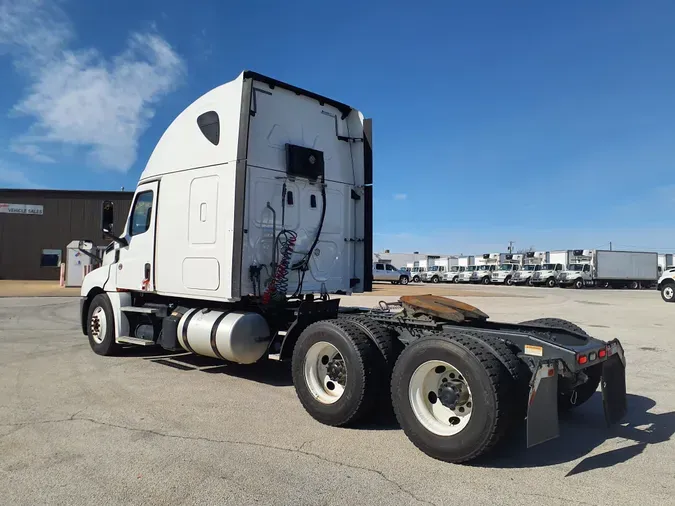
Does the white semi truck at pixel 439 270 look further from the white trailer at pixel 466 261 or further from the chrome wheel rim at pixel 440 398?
the chrome wheel rim at pixel 440 398

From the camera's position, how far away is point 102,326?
8414mm

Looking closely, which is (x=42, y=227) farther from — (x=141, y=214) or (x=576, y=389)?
(x=576, y=389)

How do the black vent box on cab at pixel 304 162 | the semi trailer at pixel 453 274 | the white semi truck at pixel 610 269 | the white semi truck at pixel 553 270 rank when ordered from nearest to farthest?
1. the black vent box on cab at pixel 304 162
2. the white semi truck at pixel 610 269
3. the white semi truck at pixel 553 270
4. the semi trailer at pixel 453 274

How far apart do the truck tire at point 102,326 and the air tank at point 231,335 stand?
7.39ft

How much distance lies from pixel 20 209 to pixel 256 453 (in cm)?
4073

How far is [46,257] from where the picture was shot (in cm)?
3822

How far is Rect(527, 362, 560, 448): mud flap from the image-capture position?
3703 millimetres

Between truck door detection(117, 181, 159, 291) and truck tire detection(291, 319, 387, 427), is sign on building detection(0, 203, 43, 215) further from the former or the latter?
truck tire detection(291, 319, 387, 427)

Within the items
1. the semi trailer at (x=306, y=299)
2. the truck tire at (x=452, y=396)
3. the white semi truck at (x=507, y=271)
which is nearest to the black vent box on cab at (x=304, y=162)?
the semi trailer at (x=306, y=299)

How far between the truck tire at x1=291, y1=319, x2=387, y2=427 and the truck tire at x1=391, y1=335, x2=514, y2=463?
1.19ft

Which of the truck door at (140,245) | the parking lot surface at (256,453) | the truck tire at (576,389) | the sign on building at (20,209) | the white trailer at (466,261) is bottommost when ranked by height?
the parking lot surface at (256,453)

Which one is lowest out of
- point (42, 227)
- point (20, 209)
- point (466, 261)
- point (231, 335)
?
point (231, 335)

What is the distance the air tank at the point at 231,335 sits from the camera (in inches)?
241

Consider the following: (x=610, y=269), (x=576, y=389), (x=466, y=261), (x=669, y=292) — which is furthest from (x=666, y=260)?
(x=576, y=389)
